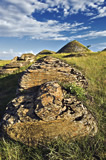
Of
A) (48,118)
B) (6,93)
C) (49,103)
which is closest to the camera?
(48,118)

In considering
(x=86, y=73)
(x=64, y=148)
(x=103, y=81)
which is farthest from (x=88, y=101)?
(x=86, y=73)

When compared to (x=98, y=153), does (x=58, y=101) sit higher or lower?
higher

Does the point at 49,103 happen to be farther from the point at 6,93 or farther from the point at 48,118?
the point at 6,93

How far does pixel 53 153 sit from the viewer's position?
3000 millimetres

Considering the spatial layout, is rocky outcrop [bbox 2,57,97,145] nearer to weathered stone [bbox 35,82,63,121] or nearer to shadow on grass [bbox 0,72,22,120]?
weathered stone [bbox 35,82,63,121]

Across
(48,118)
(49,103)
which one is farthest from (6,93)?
(48,118)

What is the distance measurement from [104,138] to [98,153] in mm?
607

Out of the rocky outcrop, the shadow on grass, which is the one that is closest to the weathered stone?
the rocky outcrop

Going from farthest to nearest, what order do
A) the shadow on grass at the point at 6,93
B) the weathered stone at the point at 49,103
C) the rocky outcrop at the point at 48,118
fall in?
the shadow on grass at the point at 6,93 → the weathered stone at the point at 49,103 → the rocky outcrop at the point at 48,118

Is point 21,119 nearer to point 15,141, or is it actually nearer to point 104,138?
point 15,141

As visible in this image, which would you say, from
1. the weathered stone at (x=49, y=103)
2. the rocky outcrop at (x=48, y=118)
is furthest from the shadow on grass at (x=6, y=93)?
the weathered stone at (x=49, y=103)

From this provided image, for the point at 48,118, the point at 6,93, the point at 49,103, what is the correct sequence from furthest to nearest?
the point at 6,93 → the point at 49,103 → the point at 48,118

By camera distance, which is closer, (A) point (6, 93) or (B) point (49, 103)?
(B) point (49, 103)

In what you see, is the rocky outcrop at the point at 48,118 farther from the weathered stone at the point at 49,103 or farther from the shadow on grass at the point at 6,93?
the shadow on grass at the point at 6,93
